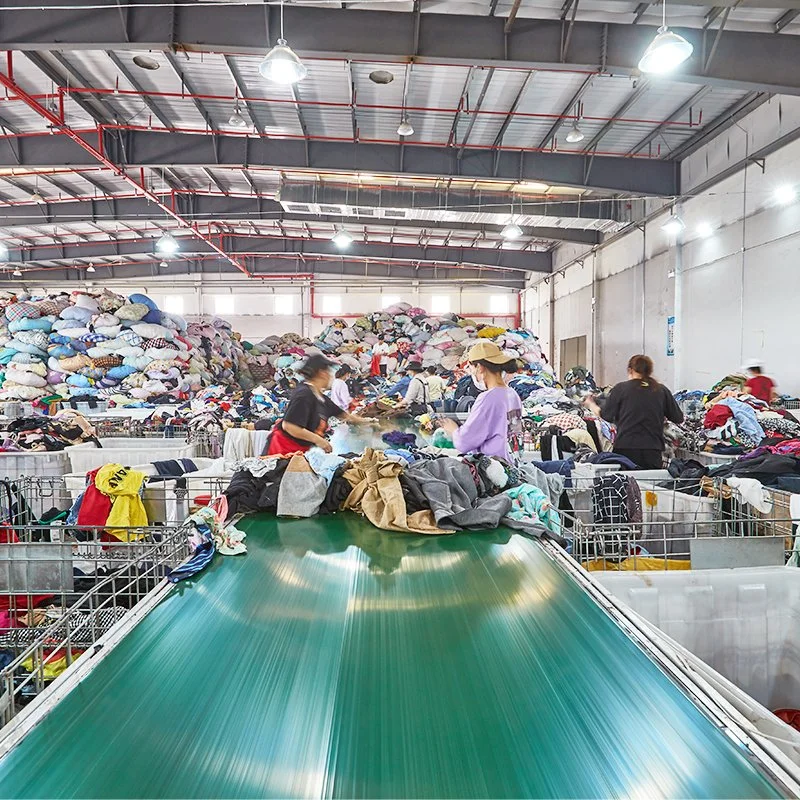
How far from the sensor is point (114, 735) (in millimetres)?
1122

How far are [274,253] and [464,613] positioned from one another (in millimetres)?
15724

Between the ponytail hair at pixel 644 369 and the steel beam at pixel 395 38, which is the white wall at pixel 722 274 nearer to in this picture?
the steel beam at pixel 395 38

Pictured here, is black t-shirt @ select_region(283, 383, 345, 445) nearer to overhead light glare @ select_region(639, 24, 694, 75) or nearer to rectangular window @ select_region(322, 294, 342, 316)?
overhead light glare @ select_region(639, 24, 694, 75)

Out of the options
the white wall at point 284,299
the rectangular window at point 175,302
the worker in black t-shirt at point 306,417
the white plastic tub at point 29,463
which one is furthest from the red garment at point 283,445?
the rectangular window at point 175,302

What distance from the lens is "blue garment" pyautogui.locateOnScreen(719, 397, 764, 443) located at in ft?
16.7

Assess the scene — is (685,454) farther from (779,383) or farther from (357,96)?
(357,96)

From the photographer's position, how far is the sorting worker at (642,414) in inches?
160

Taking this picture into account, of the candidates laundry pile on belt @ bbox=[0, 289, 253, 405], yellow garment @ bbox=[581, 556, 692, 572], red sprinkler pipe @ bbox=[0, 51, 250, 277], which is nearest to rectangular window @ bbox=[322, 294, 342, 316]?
red sprinkler pipe @ bbox=[0, 51, 250, 277]

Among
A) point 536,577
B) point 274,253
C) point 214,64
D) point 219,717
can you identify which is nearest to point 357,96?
point 214,64

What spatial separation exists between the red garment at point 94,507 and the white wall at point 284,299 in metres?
16.9

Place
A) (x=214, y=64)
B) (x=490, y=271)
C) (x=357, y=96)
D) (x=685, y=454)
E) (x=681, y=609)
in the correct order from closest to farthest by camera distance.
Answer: (x=681, y=609)
(x=685, y=454)
(x=214, y=64)
(x=357, y=96)
(x=490, y=271)

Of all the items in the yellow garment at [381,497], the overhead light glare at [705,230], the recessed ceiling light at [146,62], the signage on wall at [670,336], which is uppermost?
the recessed ceiling light at [146,62]

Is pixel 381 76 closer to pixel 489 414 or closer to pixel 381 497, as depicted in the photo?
pixel 489 414

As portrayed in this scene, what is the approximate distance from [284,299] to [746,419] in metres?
16.7
